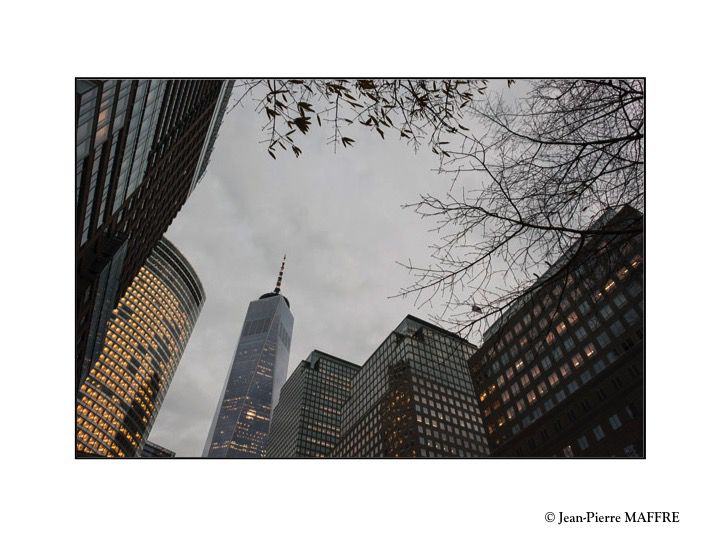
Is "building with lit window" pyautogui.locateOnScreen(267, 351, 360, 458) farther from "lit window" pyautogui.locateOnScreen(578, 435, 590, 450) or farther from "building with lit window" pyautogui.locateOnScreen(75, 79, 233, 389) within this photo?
"building with lit window" pyautogui.locateOnScreen(75, 79, 233, 389)

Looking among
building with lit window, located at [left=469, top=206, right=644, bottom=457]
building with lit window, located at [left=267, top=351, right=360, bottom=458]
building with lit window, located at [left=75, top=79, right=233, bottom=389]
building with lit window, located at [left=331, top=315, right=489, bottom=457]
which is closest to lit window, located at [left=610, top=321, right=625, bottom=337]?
building with lit window, located at [left=469, top=206, right=644, bottom=457]

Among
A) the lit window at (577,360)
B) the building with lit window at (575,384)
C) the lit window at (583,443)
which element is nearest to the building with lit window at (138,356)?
the building with lit window at (575,384)

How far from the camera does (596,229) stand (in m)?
4.56

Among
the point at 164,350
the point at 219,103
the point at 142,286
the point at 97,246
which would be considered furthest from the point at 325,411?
the point at 97,246

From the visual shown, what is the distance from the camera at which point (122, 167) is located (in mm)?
28344

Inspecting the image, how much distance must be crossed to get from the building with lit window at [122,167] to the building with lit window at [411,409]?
5876cm

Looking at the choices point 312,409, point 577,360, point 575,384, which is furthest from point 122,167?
point 312,409

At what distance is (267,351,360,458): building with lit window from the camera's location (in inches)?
5438

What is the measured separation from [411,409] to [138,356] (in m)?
73.9

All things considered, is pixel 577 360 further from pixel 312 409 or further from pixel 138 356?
pixel 312 409

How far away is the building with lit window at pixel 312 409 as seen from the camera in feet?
453

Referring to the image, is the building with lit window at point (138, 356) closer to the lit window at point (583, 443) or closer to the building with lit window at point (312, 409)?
the building with lit window at point (312, 409)

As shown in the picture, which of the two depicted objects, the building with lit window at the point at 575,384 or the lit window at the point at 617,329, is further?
the lit window at the point at 617,329

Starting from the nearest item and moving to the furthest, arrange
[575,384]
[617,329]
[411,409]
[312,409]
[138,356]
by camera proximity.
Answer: [617,329] → [575,384] → [411,409] → [138,356] → [312,409]
